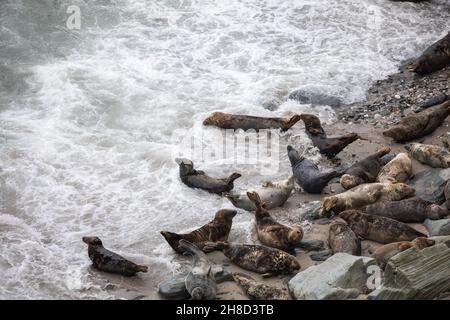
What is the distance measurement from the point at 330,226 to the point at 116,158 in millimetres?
3435

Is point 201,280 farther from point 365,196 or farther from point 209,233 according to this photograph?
point 365,196

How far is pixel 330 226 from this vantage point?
6.99 m

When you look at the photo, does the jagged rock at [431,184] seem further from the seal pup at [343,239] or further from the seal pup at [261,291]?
the seal pup at [261,291]

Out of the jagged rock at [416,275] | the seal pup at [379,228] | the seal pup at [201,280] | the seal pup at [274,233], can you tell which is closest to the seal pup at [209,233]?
the seal pup at [274,233]

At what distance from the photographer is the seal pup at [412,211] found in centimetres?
705

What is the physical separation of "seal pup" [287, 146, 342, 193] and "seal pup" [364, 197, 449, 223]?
Answer: 939 mm

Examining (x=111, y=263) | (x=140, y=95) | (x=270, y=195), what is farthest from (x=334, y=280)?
(x=140, y=95)

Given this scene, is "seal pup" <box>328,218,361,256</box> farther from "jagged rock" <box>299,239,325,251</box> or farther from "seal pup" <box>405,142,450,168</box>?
"seal pup" <box>405,142,450,168</box>

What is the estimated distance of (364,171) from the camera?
809 centimetres

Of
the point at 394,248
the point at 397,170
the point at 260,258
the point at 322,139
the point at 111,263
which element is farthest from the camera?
the point at 322,139

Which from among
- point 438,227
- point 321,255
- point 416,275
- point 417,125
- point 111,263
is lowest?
point 111,263

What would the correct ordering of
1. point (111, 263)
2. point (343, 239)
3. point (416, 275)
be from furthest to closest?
Answer: 1. point (343, 239)
2. point (111, 263)
3. point (416, 275)

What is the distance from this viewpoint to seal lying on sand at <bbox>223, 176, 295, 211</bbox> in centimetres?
770

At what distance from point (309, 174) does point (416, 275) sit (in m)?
2.71
